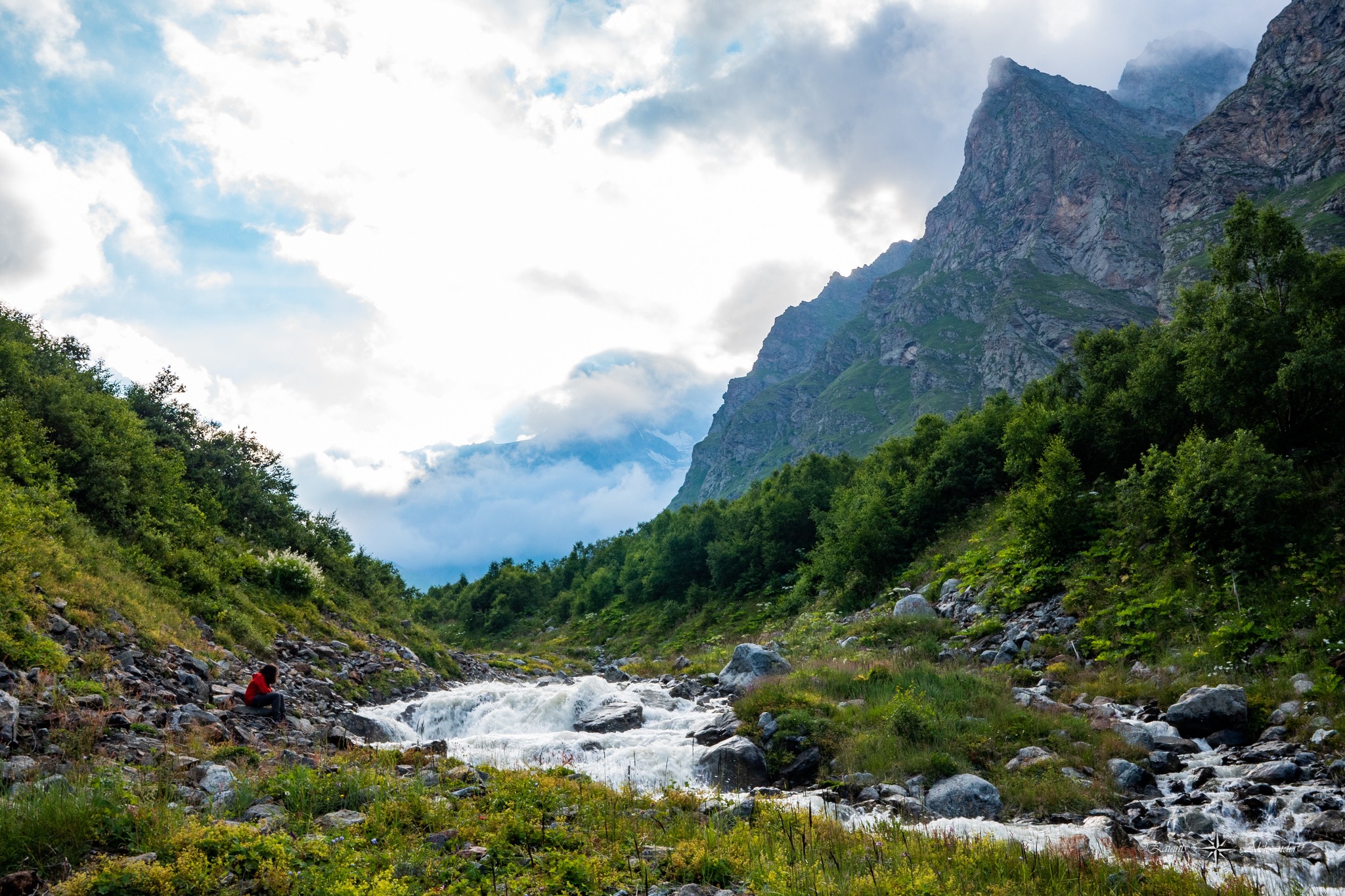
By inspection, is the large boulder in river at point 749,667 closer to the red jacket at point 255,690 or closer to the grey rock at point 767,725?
the grey rock at point 767,725

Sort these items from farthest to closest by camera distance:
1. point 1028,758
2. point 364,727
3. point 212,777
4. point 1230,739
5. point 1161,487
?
point 1161,487 → point 364,727 → point 1230,739 → point 1028,758 → point 212,777

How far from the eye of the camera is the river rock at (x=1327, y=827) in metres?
9.26

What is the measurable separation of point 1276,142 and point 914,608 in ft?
758

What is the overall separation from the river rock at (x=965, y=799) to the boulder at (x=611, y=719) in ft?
33.6

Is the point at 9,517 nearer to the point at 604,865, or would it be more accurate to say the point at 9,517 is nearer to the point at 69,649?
the point at 69,649

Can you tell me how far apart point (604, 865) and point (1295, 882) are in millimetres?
8200

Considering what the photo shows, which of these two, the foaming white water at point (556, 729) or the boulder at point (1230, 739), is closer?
the boulder at point (1230, 739)

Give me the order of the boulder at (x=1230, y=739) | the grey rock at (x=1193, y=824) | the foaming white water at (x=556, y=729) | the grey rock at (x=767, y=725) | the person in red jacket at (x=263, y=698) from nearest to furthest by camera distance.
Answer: the grey rock at (x=1193, y=824), the boulder at (x=1230, y=739), the person in red jacket at (x=263, y=698), the foaming white water at (x=556, y=729), the grey rock at (x=767, y=725)

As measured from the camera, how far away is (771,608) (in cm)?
4916

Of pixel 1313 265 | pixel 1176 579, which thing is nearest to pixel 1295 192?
pixel 1313 265

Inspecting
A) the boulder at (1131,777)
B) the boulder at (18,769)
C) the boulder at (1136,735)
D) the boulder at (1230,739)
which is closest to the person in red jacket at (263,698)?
the boulder at (18,769)

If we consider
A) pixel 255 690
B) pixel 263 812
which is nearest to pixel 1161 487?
pixel 263 812

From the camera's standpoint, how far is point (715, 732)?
56.9 feet

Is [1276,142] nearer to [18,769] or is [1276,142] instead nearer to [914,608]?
[914,608]
